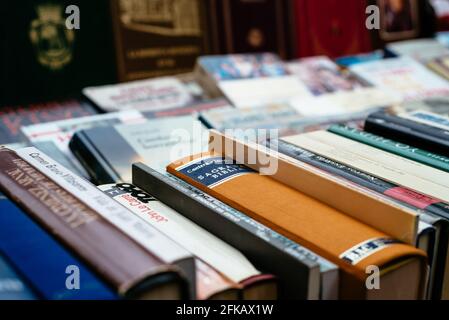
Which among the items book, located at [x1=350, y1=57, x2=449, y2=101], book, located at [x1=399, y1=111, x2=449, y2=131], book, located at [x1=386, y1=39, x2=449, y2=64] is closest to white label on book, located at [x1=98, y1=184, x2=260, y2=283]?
book, located at [x1=399, y1=111, x2=449, y2=131]

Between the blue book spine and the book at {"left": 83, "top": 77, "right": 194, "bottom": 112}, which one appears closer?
the blue book spine

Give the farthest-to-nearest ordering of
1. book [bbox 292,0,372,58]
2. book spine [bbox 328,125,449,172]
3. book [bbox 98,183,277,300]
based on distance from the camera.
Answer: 1. book [bbox 292,0,372,58]
2. book spine [bbox 328,125,449,172]
3. book [bbox 98,183,277,300]

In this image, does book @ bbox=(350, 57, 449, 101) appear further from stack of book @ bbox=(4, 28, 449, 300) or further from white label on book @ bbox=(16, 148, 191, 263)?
white label on book @ bbox=(16, 148, 191, 263)

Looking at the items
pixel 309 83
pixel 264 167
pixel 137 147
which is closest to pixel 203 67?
pixel 309 83

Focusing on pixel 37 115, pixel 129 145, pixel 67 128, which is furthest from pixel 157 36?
pixel 129 145

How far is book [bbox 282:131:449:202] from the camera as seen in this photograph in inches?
34.1

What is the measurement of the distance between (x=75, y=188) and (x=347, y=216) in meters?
0.35

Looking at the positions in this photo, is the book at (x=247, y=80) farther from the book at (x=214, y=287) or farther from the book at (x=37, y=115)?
the book at (x=214, y=287)

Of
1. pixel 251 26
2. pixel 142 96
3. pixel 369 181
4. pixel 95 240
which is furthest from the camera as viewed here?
pixel 251 26

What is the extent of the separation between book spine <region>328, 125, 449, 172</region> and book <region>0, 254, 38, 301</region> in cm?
64

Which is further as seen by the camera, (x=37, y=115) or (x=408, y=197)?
(x=37, y=115)

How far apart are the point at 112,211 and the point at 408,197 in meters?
0.41

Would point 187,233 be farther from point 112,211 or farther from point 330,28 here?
point 330,28

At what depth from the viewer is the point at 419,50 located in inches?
78.0
